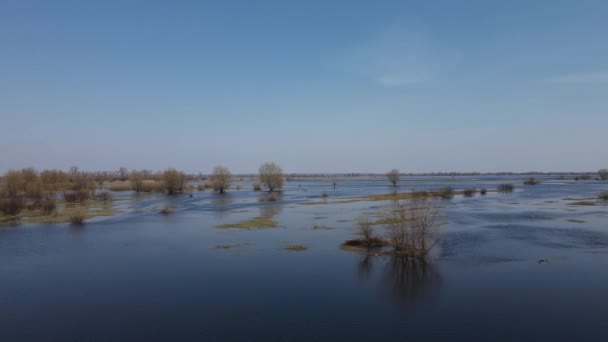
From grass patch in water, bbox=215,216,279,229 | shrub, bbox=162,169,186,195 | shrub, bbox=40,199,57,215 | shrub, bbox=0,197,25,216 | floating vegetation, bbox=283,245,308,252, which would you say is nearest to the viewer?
floating vegetation, bbox=283,245,308,252

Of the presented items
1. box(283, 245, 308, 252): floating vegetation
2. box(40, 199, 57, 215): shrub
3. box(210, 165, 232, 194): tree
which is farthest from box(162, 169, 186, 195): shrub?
box(283, 245, 308, 252): floating vegetation

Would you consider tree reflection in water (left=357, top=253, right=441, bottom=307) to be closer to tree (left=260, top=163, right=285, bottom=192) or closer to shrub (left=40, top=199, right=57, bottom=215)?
shrub (left=40, top=199, right=57, bottom=215)

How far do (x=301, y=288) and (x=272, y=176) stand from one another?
72644 millimetres

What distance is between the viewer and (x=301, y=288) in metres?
15.5

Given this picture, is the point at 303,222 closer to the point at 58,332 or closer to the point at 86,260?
the point at 86,260

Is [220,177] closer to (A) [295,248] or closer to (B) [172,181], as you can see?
(B) [172,181]

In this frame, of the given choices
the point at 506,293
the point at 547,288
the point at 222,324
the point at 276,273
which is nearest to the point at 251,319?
the point at 222,324

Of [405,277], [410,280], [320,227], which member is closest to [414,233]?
[405,277]

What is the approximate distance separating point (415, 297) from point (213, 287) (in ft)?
27.7

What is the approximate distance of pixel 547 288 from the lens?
14.9 metres

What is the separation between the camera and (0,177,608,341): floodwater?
11.7 m

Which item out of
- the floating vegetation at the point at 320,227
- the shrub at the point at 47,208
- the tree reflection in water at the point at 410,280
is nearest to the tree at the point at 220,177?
the shrub at the point at 47,208

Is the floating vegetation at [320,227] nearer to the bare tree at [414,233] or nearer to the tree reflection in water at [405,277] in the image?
the bare tree at [414,233]

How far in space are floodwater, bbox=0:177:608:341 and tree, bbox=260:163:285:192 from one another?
6022 cm
